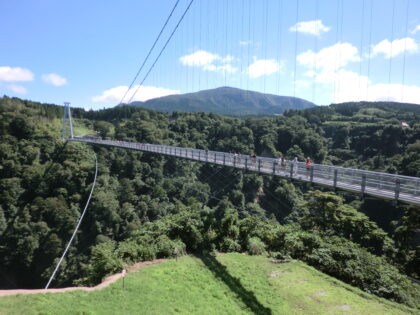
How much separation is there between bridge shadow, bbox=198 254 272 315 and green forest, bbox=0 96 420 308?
1.23 metres

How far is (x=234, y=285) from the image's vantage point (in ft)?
38.4

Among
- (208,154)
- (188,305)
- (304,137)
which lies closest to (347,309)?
(188,305)

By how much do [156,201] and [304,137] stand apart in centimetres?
3705

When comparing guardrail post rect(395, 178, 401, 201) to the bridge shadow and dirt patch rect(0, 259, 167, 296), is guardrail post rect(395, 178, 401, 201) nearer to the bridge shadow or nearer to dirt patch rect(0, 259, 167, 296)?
the bridge shadow

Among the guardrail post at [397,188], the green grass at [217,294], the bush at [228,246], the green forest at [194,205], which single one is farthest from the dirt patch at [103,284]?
the guardrail post at [397,188]

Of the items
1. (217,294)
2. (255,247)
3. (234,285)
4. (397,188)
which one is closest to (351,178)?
(397,188)

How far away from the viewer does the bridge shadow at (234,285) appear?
1009 cm

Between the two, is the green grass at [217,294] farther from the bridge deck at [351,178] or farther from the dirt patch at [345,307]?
the bridge deck at [351,178]

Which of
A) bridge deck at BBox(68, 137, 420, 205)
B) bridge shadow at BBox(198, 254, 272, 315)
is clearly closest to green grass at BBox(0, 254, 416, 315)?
bridge shadow at BBox(198, 254, 272, 315)

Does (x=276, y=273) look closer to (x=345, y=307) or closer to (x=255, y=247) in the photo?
(x=255, y=247)

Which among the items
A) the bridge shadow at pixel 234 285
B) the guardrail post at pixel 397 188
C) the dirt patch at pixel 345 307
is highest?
the guardrail post at pixel 397 188

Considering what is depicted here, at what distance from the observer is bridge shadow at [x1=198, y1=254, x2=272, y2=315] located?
397 inches

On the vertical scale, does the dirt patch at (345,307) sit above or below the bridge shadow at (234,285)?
below

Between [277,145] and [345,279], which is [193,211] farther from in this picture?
[277,145]
